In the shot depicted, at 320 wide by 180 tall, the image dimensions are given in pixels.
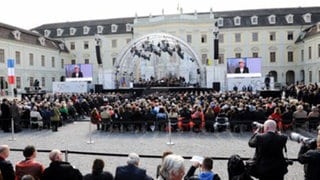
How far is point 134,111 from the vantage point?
1609 cm

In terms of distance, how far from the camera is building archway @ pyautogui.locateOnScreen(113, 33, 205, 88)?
39.0m

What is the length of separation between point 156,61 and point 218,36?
918 centimetres

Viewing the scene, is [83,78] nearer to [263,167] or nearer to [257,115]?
[257,115]

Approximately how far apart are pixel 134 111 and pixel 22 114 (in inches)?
215

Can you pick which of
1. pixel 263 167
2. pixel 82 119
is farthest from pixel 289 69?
pixel 263 167

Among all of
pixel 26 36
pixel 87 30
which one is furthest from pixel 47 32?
pixel 26 36

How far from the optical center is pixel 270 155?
5.88 meters

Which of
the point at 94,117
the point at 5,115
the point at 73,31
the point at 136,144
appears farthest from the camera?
the point at 73,31

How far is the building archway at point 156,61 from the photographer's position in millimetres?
38969

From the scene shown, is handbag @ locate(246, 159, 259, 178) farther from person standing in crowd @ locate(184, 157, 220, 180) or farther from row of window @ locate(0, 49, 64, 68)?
row of window @ locate(0, 49, 64, 68)

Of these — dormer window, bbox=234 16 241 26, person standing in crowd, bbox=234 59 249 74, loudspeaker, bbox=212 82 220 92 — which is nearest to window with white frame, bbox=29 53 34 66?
loudspeaker, bbox=212 82 220 92

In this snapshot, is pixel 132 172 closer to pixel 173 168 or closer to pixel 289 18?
pixel 173 168

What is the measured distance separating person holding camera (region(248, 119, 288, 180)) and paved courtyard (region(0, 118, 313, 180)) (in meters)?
2.58

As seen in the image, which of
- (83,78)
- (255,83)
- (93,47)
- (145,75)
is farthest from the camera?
(93,47)
